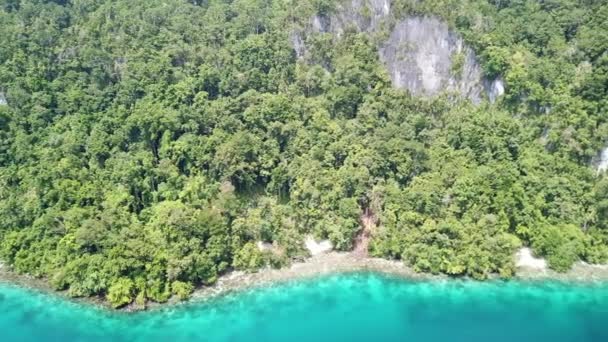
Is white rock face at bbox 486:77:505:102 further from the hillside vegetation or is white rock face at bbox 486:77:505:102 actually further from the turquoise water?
the turquoise water

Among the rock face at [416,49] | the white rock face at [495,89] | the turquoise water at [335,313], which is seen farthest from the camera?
the rock face at [416,49]

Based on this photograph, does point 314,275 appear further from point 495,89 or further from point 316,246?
point 495,89

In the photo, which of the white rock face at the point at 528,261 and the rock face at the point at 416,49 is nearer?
the white rock face at the point at 528,261

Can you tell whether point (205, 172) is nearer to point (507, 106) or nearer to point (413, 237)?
point (413, 237)

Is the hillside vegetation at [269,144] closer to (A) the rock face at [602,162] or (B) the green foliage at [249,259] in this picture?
(B) the green foliage at [249,259]

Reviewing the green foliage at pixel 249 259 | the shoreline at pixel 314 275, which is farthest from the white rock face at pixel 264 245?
the shoreline at pixel 314 275
